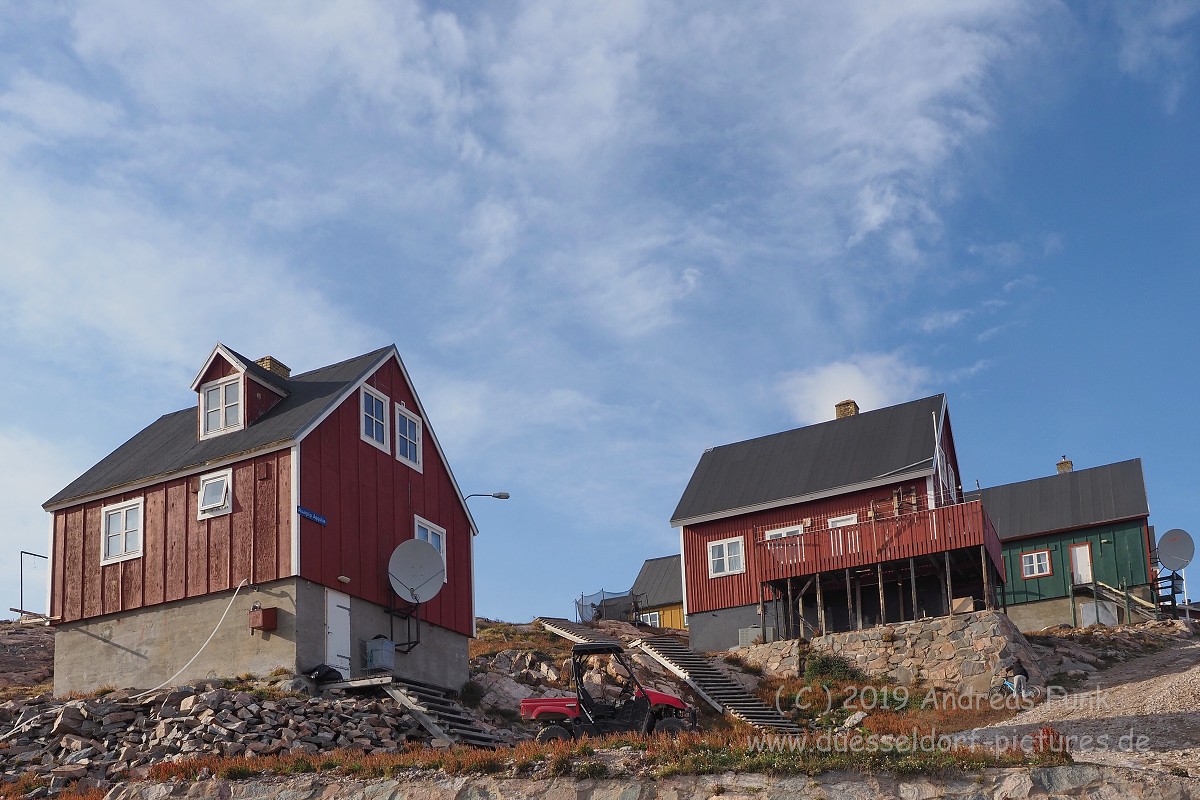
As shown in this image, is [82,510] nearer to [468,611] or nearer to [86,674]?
[86,674]

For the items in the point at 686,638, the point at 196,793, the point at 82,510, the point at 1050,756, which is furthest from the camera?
the point at 686,638

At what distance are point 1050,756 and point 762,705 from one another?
18.4m

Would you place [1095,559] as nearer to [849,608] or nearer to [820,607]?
[849,608]

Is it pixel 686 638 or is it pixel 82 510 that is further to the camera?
pixel 686 638

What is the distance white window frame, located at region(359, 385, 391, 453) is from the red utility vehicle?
10860 mm

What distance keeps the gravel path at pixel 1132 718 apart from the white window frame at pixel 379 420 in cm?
1669

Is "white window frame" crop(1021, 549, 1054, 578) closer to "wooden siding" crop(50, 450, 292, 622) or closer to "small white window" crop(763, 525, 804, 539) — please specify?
"small white window" crop(763, 525, 804, 539)

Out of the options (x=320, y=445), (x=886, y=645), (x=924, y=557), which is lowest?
(x=886, y=645)

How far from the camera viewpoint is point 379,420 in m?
35.2

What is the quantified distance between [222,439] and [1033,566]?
34.4 metres

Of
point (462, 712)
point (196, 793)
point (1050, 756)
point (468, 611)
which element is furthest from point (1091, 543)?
point (196, 793)

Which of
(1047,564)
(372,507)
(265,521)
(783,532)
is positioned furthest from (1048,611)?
(265,521)

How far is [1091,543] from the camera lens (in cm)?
5309

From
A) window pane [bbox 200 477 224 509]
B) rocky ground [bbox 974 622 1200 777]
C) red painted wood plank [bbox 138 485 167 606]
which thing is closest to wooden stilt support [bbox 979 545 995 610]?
rocky ground [bbox 974 622 1200 777]
